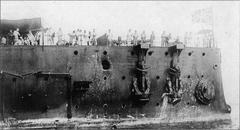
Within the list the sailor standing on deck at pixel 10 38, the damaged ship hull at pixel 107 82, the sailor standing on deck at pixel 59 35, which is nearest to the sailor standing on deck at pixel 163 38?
the damaged ship hull at pixel 107 82

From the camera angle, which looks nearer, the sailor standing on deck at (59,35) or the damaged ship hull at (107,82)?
the damaged ship hull at (107,82)

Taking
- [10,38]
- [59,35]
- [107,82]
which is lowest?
[107,82]

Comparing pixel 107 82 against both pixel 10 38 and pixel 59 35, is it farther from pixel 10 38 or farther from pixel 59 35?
pixel 10 38

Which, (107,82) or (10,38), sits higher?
(10,38)

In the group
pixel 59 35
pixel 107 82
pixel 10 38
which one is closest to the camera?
pixel 107 82

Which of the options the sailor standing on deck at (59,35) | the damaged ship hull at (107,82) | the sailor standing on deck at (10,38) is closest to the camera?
the damaged ship hull at (107,82)

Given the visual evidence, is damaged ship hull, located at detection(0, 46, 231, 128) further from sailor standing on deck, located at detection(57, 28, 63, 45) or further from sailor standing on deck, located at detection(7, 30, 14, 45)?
sailor standing on deck, located at detection(7, 30, 14, 45)

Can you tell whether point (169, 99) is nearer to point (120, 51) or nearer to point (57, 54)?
point (120, 51)

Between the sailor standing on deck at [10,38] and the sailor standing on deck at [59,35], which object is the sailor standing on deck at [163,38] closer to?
the sailor standing on deck at [59,35]

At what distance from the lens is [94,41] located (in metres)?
14.8

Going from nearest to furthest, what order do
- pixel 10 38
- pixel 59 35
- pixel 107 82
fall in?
1. pixel 107 82
2. pixel 59 35
3. pixel 10 38

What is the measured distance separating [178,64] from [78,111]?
5.38 metres

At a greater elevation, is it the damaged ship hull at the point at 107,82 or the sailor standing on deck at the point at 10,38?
the sailor standing on deck at the point at 10,38

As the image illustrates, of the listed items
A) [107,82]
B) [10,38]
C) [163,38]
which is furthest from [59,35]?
[163,38]
